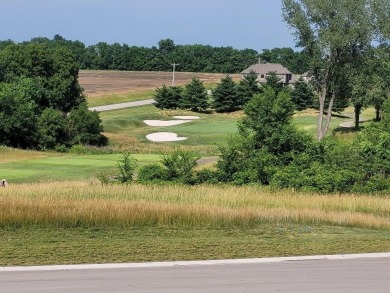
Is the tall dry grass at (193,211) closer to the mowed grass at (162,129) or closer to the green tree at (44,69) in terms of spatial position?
the mowed grass at (162,129)

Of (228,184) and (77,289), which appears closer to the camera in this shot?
(77,289)

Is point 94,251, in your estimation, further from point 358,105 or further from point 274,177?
point 358,105

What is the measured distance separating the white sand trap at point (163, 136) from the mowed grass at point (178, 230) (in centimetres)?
4876

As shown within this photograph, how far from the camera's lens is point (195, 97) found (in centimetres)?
8956

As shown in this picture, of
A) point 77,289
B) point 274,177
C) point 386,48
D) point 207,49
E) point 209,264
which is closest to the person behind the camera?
point 77,289

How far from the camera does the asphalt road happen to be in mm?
9016

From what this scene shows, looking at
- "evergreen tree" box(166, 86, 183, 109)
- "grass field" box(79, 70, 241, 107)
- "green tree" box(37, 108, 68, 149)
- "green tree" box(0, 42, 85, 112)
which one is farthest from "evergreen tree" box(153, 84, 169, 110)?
"green tree" box(37, 108, 68, 149)

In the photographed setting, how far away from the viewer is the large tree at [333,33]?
2085 inches

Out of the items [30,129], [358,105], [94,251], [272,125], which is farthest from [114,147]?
[94,251]

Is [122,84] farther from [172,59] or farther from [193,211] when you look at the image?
[193,211]

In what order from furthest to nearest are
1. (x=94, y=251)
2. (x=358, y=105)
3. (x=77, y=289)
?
(x=358, y=105)
(x=94, y=251)
(x=77, y=289)

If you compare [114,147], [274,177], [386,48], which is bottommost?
[114,147]

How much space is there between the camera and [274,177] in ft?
82.1

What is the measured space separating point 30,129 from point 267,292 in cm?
5721
